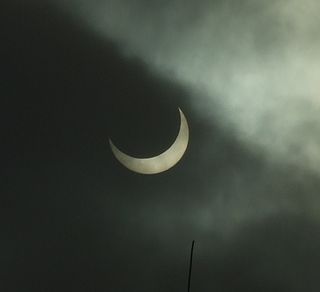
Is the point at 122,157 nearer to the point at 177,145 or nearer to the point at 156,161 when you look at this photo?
the point at 156,161

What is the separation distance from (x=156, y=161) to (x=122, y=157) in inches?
Result: 91.8

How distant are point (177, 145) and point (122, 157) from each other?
5.04 m

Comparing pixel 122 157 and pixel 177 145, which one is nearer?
pixel 177 145

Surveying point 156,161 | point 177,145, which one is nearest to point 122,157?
point 156,161

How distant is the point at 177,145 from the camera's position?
29047mm

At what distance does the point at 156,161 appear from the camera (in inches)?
1259

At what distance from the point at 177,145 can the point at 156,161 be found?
3.33m

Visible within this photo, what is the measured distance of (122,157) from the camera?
32.6 m

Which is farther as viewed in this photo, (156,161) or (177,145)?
(156,161)
